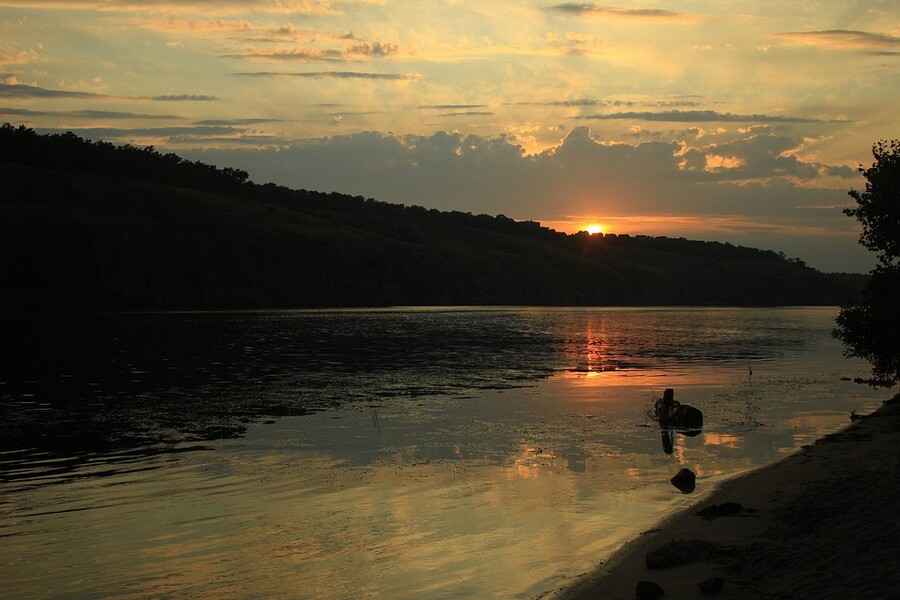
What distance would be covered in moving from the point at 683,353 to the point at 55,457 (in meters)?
55.1

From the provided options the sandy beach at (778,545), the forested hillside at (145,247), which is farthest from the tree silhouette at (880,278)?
the forested hillside at (145,247)

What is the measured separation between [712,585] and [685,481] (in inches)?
381

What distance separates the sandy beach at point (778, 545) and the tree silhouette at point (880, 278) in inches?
569

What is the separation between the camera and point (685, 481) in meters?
21.8

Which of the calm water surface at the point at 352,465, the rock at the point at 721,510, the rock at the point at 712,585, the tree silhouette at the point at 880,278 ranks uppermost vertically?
the tree silhouette at the point at 880,278

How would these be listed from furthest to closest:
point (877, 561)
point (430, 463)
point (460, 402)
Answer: point (460, 402) < point (430, 463) < point (877, 561)

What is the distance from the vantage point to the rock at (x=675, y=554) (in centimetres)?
1386

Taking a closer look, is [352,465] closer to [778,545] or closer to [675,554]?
[675,554]

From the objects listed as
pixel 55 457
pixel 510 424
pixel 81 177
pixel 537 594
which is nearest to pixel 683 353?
pixel 510 424

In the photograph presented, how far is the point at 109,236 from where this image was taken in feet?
479

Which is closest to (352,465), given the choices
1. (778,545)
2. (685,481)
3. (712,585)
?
(685,481)

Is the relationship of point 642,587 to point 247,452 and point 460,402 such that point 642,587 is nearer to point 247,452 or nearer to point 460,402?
point 247,452

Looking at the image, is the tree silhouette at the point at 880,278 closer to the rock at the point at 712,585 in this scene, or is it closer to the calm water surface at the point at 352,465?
the calm water surface at the point at 352,465

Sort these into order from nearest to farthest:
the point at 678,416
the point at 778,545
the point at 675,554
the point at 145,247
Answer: the point at 675,554 < the point at 778,545 < the point at 678,416 < the point at 145,247
